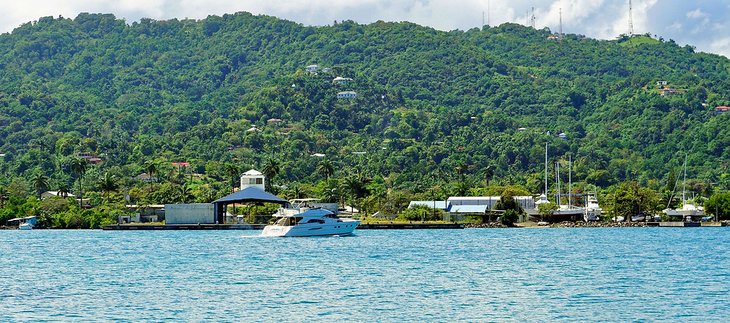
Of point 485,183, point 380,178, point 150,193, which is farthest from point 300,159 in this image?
point 150,193

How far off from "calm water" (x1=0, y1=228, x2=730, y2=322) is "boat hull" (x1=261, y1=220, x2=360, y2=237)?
620 centimetres

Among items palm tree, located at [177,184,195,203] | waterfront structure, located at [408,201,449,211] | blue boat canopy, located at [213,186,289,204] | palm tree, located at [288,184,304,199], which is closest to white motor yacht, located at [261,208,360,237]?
blue boat canopy, located at [213,186,289,204]

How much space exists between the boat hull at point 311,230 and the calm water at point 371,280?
6.20 meters

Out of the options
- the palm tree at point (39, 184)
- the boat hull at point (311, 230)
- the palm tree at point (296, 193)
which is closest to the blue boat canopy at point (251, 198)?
the palm tree at point (296, 193)

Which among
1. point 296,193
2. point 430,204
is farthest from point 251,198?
point 430,204

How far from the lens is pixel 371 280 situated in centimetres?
5484

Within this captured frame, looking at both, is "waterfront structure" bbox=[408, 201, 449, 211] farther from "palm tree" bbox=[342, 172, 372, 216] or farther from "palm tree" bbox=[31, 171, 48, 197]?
"palm tree" bbox=[31, 171, 48, 197]

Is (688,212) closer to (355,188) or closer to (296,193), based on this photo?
(355,188)

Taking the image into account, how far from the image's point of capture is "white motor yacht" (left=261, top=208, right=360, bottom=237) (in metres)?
97.6

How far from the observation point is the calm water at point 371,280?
43.1m

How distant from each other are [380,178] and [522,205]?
37573mm

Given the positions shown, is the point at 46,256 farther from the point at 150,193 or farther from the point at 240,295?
A: the point at 150,193

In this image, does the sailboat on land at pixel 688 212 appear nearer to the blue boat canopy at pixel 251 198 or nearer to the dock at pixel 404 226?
the dock at pixel 404 226

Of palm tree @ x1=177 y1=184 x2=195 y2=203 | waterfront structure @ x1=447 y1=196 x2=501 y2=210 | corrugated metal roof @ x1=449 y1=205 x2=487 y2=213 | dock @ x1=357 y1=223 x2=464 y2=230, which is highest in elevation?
palm tree @ x1=177 y1=184 x2=195 y2=203
